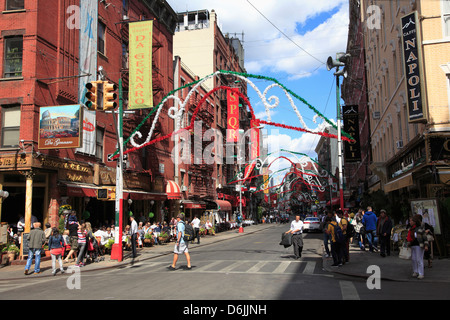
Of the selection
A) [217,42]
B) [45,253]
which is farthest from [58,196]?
[217,42]

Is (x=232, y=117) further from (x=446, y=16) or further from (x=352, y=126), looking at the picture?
(x=446, y=16)

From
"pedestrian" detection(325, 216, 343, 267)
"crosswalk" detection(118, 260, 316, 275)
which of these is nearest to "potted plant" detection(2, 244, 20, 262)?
"crosswalk" detection(118, 260, 316, 275)

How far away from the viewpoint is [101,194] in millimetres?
18109

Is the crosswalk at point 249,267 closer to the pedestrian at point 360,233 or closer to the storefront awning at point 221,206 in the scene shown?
the pedestrian at point 360,233

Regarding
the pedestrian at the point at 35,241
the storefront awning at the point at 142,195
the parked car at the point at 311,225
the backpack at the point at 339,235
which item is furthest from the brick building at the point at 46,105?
the parked car at the point at 311,225

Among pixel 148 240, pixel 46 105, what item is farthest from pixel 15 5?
pixel 148 240

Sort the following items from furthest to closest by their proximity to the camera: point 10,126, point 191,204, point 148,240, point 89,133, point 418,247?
point 191,204 < point 148,240 < point 89,133 < point 10,126 < point 418,247

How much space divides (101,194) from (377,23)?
20.8 m

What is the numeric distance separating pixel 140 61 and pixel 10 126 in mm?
8841

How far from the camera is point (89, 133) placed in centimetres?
2114

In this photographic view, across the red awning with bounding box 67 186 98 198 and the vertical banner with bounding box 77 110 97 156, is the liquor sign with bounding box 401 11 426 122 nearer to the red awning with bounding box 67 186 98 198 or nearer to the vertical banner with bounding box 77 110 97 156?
the red awning with bounding box 67 186 98 198

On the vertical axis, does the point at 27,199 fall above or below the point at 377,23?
below
